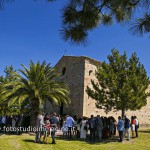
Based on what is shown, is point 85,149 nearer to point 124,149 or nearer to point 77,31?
point 124,149

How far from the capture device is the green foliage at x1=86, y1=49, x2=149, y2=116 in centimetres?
1861

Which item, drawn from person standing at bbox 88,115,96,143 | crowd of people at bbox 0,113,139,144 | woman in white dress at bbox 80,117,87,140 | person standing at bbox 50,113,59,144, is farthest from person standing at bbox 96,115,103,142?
person standing at bbox 50,113,59,144

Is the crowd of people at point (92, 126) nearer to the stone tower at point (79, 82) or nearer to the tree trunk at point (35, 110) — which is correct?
the tree trunk at point (35, 110)

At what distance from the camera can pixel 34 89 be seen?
1980cm

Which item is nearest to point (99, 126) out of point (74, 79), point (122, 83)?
point (122, 83)

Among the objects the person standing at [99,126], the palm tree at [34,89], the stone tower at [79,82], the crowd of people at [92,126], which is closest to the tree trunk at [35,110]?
the palm tree at [34,89]

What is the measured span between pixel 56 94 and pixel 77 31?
14.4 meters

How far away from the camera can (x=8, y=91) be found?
782 inches

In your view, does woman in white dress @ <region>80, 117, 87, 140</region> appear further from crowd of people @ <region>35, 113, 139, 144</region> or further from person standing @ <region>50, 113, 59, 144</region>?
person standing @ <region>50, 113, 59, 144</region>

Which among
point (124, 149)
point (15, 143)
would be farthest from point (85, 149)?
point (15, 143)

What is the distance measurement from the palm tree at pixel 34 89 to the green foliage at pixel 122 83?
9.19 feet

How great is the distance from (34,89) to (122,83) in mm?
6299

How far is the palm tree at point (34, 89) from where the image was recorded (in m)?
19.7

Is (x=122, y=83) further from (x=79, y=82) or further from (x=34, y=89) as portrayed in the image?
(x=79, y=82)
